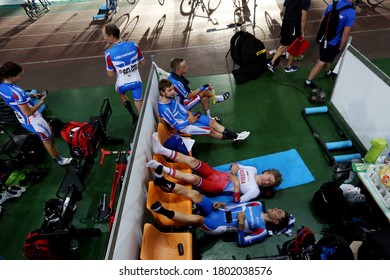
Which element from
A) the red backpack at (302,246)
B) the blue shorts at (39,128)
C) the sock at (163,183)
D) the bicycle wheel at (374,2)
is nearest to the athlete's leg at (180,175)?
Answer: the sock at (163,183)

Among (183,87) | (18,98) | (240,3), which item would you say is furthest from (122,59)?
(240,3)

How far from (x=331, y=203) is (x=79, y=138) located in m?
3.59

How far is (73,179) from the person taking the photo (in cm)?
364

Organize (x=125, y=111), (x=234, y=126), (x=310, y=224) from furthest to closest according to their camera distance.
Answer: (x=125, y=111) → (x=234, y=126) → (x=310, y=224)

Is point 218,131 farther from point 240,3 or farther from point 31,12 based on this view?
point 31,12

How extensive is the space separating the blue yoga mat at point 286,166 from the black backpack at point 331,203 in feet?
1.70

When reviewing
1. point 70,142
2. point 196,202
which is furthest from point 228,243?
point 70,142

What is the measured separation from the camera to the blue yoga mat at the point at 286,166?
4.03m

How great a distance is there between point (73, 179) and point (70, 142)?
2.86ft

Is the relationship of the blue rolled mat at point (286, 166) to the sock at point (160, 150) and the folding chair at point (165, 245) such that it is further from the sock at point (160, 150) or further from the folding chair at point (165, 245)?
the folding chair at point (165, 245)

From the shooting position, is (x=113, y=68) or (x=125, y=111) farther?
(x=125, y=111)

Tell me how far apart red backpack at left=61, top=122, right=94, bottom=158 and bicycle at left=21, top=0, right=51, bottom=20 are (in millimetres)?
9267

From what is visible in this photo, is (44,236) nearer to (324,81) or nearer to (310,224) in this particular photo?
(310,224)

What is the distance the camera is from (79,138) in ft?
13.6
